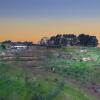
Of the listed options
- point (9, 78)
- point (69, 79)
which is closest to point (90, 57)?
point (69, 79)

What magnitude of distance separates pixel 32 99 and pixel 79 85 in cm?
929

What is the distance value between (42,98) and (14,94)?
1531mm

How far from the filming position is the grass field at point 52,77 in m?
22.1

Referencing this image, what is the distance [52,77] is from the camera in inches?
1139

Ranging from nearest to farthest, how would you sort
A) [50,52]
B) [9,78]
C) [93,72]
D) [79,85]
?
1. [9,78]
2. [79,85]
3. [93,72]
4. [50,52]

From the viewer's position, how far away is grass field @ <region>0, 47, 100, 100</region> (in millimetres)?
22094

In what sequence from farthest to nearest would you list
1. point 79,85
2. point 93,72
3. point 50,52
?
1. point 50,52
2. point 93,72
3. point 79,85

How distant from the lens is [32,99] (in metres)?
20.7

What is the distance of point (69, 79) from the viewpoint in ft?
101

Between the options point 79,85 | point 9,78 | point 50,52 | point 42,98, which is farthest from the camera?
point 50,52

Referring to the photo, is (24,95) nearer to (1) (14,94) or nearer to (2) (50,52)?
(1) (14,94)

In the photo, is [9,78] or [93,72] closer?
[9,78]

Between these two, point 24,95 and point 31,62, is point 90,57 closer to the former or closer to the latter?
point 31,62

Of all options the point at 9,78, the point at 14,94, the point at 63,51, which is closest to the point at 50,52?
the point at 63,51
